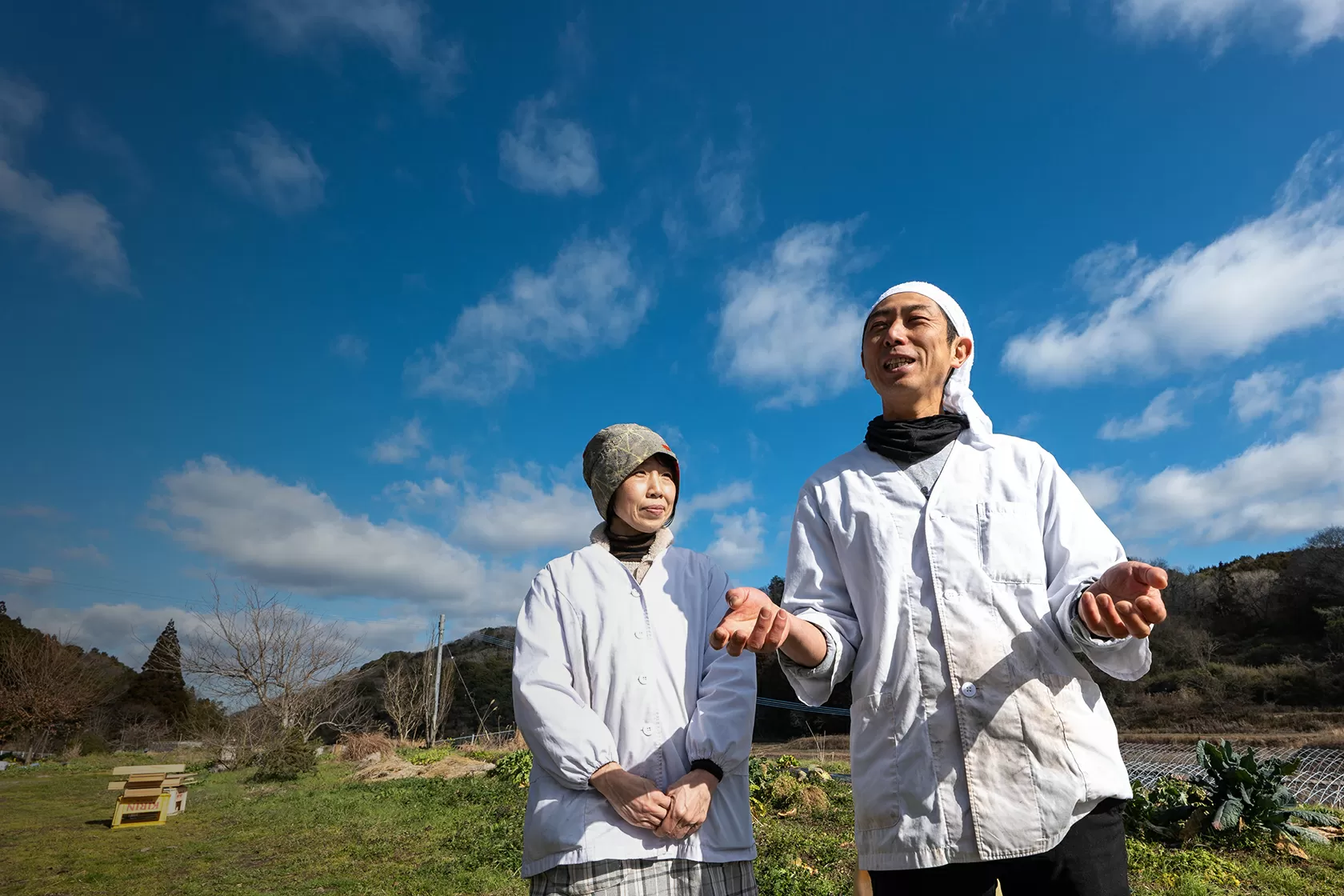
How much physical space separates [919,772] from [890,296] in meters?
1.20

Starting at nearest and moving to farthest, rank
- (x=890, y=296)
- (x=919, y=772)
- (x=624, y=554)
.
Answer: (x=919, y=772), (x=890, y=296), (x=624, y=554)

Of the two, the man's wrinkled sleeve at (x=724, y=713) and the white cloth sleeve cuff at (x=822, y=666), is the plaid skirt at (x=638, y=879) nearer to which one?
the man's wrinkled sleeve at (x=724, y=713)

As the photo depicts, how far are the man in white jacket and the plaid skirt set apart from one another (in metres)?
0.55

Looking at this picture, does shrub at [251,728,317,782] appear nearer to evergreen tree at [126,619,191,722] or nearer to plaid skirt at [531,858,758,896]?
plaid skirt at [531,858,758,896]

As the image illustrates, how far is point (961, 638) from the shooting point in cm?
165

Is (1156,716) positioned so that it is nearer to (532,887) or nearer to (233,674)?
(532,887)

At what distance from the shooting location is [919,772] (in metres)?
1.59

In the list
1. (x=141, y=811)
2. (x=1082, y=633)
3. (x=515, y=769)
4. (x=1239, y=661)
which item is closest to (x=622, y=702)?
(x=1082, y=633)

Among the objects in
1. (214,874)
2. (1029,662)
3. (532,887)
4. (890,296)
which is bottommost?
(214,874)

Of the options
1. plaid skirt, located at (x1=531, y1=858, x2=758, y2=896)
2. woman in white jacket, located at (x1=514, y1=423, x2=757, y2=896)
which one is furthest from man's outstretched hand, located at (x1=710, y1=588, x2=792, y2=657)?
plaid skirt, located at (x1=531, y1=858, x2=758, y2=896)

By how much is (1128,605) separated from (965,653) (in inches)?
13.2

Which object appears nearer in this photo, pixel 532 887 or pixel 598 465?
pixel 532 887

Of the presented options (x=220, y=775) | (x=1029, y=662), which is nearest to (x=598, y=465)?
(x=1029, y=662)

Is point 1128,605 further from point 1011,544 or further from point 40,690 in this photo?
point 40,690
